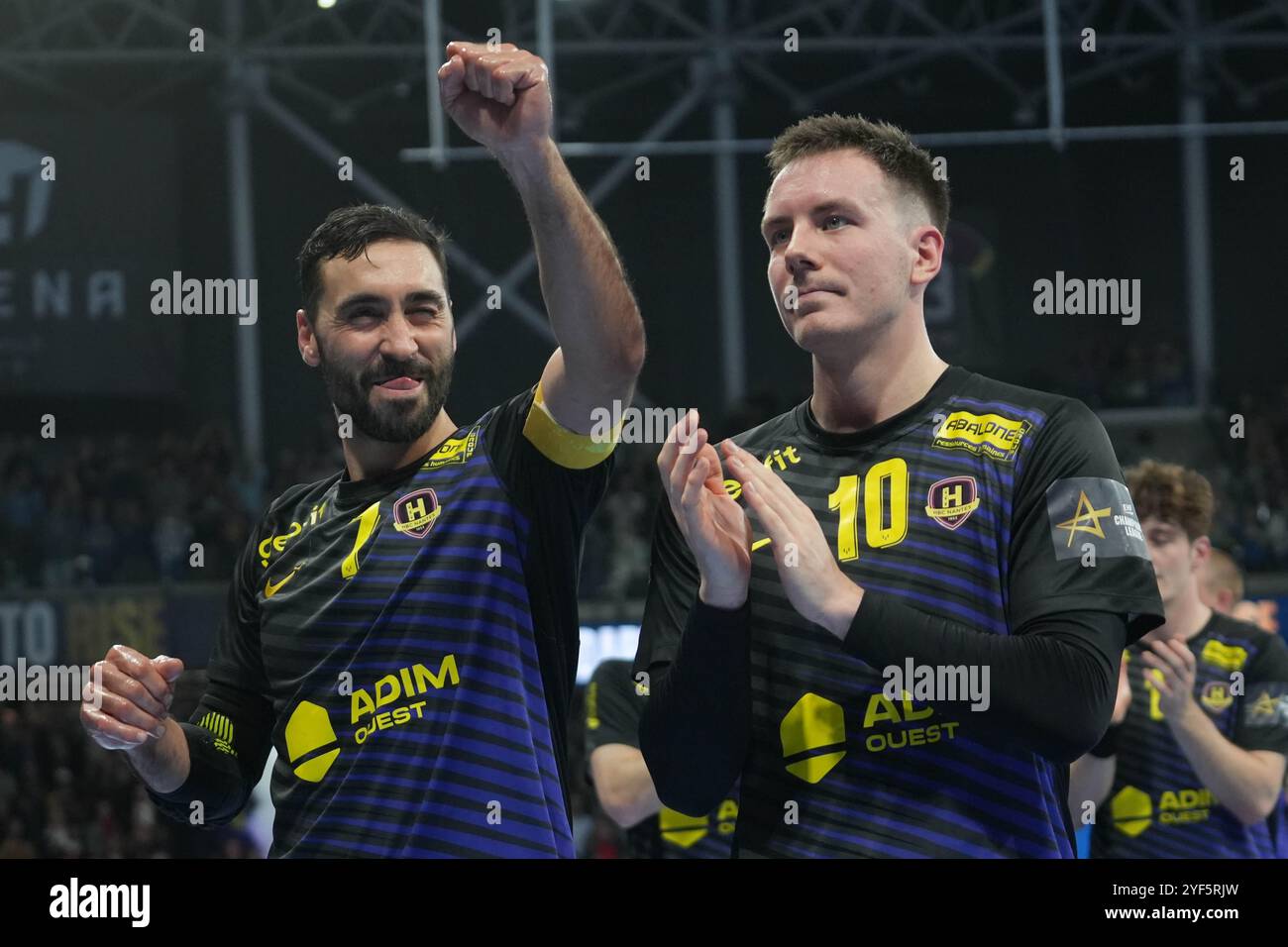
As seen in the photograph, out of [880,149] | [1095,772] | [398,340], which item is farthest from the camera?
[1095,772]

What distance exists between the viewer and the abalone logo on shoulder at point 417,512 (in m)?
2.93

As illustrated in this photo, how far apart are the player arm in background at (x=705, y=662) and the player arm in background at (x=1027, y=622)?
9 centimetres

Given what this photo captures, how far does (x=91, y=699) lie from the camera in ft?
9.43

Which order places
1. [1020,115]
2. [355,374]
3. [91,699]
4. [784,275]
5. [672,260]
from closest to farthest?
[784,275] → [91,699] → [355,374] → [1020,115] → [672,260]

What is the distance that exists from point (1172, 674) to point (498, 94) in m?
2.60

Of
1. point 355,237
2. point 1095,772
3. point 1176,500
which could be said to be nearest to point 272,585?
point 355,237

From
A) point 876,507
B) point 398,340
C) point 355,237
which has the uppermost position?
point 355,237

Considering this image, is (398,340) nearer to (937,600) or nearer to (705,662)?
(705,662)

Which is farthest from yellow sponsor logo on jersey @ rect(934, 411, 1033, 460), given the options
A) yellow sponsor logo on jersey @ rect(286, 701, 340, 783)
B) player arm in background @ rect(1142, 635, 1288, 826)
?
player arm in background @ rect(1142, 635, 1288, 826)

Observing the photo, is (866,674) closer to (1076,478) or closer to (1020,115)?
(1076,478)

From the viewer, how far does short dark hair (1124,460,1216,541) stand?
443 centimetres

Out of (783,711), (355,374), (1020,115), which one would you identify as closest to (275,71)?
(1020,115)

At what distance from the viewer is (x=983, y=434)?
257cm
